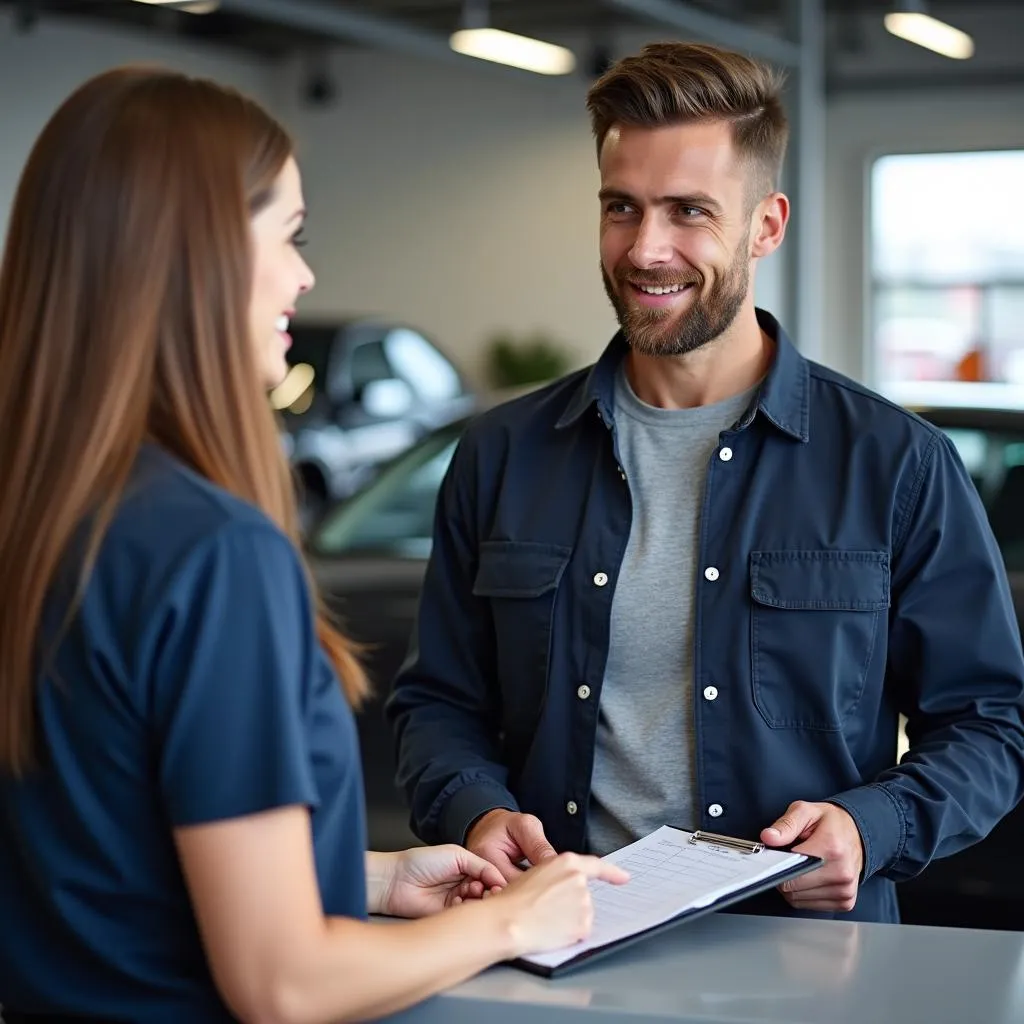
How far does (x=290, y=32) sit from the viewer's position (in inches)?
624

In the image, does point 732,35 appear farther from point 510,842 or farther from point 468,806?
point 510,842

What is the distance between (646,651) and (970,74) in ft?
40.5

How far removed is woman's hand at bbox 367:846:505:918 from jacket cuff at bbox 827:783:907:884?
44 centimetres

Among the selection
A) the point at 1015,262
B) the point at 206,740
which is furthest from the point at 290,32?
the point at 206,740

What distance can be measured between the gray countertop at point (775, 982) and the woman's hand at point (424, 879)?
230 millimetres

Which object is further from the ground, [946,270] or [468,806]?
[946,270]

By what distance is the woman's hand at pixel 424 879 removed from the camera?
1841mm

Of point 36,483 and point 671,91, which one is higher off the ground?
point 671,91

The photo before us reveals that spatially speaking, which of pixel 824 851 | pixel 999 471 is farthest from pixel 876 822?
pixel 999 471

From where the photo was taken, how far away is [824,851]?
6.34ft

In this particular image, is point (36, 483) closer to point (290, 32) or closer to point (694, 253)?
point (694, 253)

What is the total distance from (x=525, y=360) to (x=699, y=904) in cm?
1337

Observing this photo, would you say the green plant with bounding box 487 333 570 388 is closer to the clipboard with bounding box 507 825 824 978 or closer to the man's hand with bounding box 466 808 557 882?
the man's hand with bounding box 466 808 557 882

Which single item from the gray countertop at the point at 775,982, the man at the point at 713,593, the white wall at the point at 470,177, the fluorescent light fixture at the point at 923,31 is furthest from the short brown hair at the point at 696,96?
the white wall at the point at 470,177
